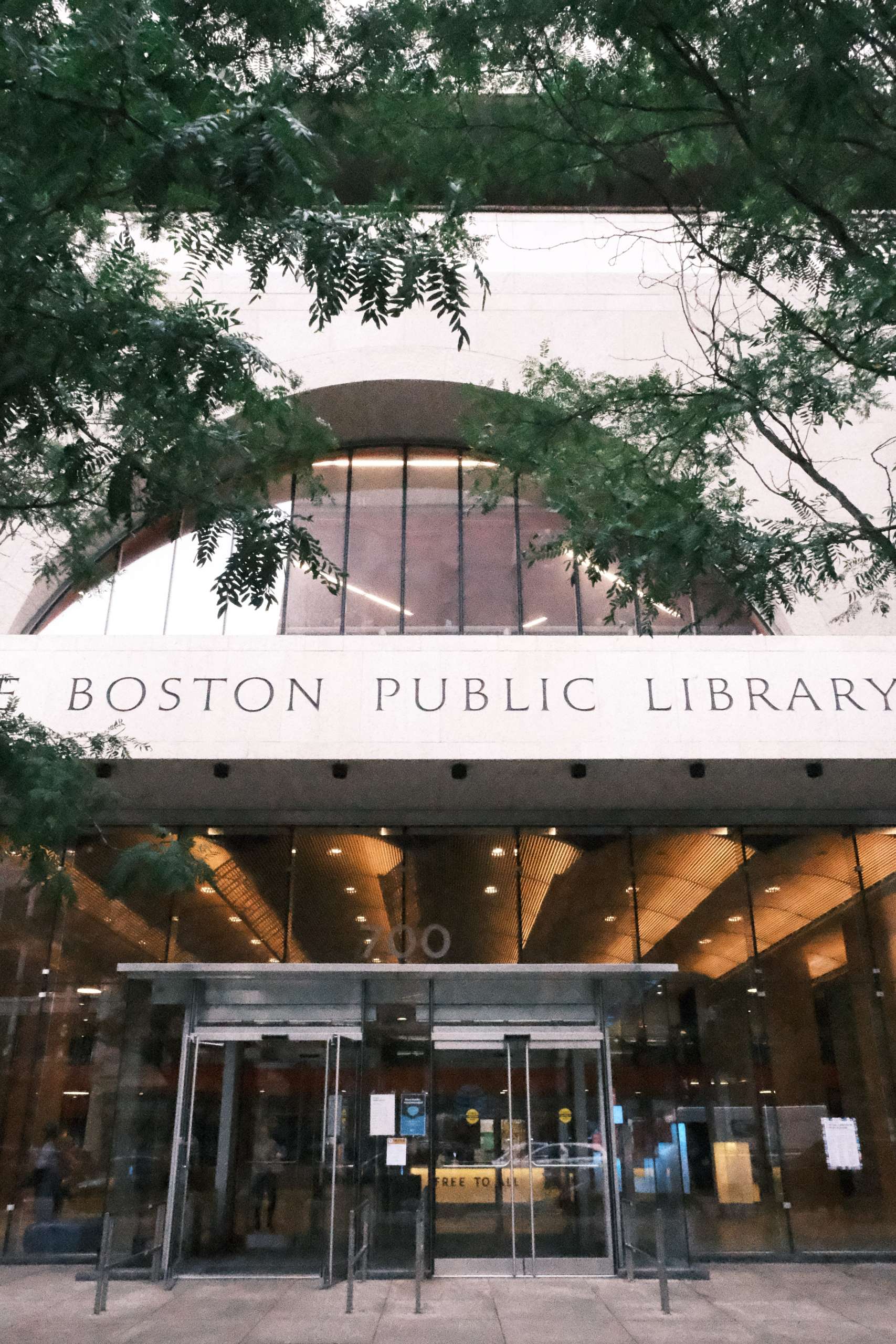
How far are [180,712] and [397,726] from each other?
2.63 metres

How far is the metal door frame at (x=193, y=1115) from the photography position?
11.3m

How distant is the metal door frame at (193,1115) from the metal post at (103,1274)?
4.19 feet

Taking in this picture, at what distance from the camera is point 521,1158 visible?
11.9 meters

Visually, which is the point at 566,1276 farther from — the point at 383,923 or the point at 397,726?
the point at 397,726

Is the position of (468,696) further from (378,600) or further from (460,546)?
(460,546)

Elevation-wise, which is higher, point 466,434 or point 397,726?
point 466,434

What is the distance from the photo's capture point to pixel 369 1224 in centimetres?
1148

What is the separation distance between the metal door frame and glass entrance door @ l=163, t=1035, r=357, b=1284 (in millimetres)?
18

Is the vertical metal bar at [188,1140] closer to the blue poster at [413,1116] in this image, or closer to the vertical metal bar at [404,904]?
the blue poster at [413,1116]

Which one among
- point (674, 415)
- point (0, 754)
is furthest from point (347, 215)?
point (0, 754)

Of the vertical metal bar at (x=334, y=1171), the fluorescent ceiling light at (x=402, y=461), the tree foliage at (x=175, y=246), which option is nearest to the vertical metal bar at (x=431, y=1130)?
the vertical metal bar at (x=334, y=1171)

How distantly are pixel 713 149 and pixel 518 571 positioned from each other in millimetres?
9083

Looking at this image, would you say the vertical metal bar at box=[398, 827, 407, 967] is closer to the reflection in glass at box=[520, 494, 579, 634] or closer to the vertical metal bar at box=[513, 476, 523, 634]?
the vertical metal bar at box=[513, 476, 523, 634]

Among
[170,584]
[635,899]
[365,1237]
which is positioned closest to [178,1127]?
[365,1237]
